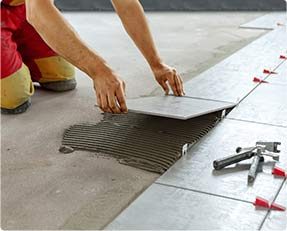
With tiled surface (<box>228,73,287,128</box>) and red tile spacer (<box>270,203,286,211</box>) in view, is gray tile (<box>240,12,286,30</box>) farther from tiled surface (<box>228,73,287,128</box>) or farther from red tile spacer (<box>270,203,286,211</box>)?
red tile spacer (<box>270,203,286,211</box>)

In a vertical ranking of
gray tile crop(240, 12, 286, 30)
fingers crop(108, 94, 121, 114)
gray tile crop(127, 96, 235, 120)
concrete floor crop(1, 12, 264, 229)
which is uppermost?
fingers crop(108, 94, 121, 114)

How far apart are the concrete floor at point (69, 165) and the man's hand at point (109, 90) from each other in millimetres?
269

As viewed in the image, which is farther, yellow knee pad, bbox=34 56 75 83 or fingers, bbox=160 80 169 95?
yellow knee pad, bbox=34 56 75 83

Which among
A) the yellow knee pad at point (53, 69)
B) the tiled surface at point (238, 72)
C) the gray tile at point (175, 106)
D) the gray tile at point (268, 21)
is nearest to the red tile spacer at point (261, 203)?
the gray tile at point (175, 106)

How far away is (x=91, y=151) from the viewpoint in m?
1.88

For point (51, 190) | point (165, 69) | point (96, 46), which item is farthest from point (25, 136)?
point (96, 46)

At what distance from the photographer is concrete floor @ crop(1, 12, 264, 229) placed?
1442mm

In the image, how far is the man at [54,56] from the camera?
1591 mm

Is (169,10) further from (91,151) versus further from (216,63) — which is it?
(91,151)

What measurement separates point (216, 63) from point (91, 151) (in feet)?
5.16

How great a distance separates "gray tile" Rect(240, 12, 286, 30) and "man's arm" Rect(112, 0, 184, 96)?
255cm

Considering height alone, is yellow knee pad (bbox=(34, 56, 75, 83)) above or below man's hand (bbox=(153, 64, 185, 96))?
below

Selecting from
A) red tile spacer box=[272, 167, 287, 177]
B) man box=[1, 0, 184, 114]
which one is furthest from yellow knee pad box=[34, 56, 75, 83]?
red tile spacer box=[272, 167, 287, 177]

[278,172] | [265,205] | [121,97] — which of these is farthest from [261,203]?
[121,97]
